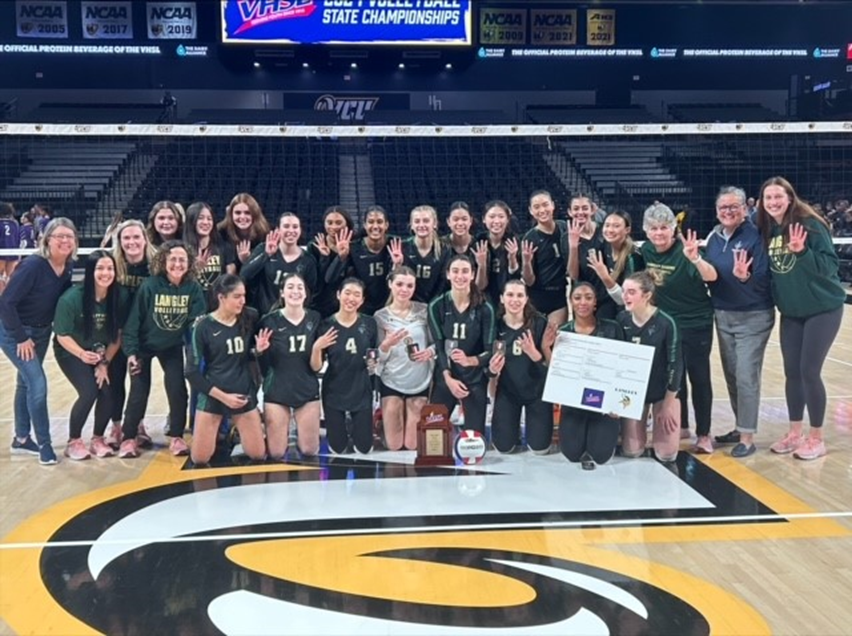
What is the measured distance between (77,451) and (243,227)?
181 cm

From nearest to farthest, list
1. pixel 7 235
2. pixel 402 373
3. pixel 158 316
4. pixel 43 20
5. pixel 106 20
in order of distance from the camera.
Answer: pixel 158 316 → pixel 402 373 → pixel 7 235 → pixel 43 20 → pixel 106 20

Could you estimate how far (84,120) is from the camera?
794 inches

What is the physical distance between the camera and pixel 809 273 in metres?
4.75

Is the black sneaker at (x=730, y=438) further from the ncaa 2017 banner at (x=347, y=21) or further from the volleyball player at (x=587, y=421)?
the ncaa 2017 banner at (x=347, y=21)

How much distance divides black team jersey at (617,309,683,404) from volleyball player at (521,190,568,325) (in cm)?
84

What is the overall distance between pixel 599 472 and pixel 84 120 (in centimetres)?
1888

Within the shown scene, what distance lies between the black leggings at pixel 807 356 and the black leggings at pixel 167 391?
373cm

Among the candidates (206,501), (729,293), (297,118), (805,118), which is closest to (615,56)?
(805,118)

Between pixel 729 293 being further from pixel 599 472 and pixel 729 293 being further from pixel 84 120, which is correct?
pixel 84 120

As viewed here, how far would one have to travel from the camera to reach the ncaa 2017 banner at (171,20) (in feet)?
65.7

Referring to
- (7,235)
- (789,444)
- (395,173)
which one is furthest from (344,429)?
(395,173)

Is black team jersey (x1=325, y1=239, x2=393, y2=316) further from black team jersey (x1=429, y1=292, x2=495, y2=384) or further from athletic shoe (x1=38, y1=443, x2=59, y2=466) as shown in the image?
athletic shoe (x1=38, y1=443, x2=59, y2=466)

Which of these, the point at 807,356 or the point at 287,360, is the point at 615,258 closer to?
the point at 807,356

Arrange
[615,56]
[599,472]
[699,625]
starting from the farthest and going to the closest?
1. [615,56]
2. [599,472]
3. [699,625]
